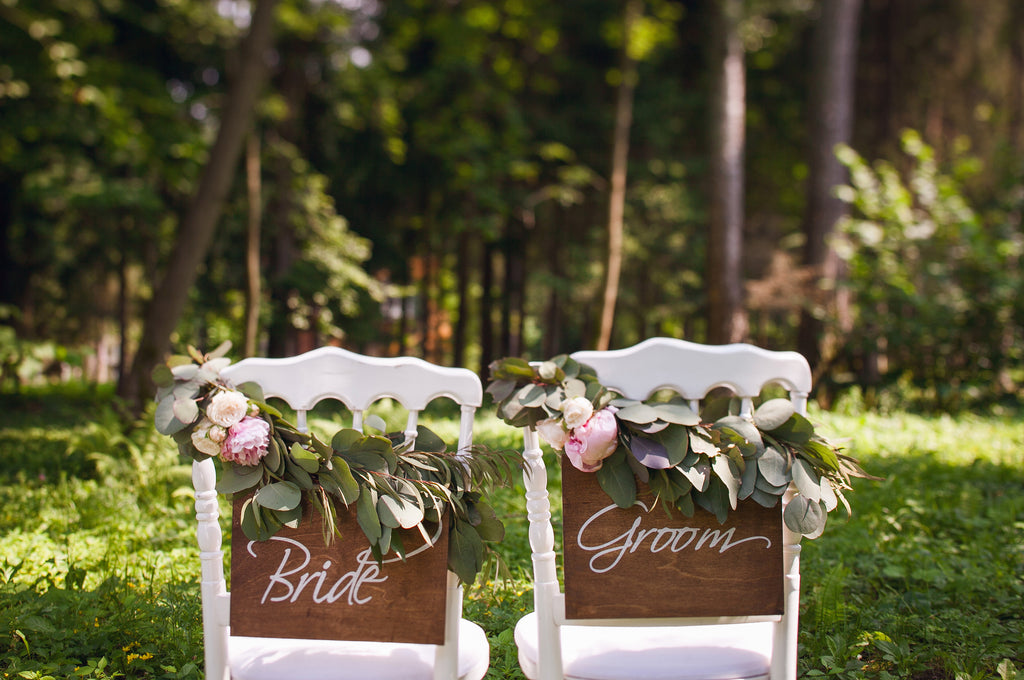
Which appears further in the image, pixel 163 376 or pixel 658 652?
pixel 658 652

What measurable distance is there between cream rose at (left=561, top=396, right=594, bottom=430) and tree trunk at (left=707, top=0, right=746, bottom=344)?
26.0 ft

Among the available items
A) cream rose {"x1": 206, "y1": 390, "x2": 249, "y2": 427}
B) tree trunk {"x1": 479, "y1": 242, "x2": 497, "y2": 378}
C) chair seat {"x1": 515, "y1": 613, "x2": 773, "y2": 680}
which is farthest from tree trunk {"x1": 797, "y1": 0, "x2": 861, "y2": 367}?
cream rose {"x1": 206, "y1": 390, "x2": 249, "y2": 427}

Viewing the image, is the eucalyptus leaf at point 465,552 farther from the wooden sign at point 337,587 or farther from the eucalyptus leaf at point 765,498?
the eucalyptus leaf at point 765,498

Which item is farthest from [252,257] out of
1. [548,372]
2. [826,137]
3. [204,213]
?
[548,372]

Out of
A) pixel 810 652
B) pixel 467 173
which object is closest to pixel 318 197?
pixel 467 173

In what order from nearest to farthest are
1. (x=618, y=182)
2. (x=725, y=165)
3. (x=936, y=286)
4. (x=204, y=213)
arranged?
(x=204, y=213) → (x=936, y=286) → (x=725, y=165) → (x=618, y=182)

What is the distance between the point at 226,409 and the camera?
1.64 m

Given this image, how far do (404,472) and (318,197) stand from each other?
10752mm

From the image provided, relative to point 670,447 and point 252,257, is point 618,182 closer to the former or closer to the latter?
point 252,257

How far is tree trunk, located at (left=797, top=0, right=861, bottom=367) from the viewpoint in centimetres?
937

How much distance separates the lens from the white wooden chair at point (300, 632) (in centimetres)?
175

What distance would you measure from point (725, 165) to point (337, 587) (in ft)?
28.7

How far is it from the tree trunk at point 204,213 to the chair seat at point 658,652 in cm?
572

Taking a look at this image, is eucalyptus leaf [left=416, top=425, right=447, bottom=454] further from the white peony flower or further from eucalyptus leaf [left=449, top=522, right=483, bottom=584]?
the white peony flower
